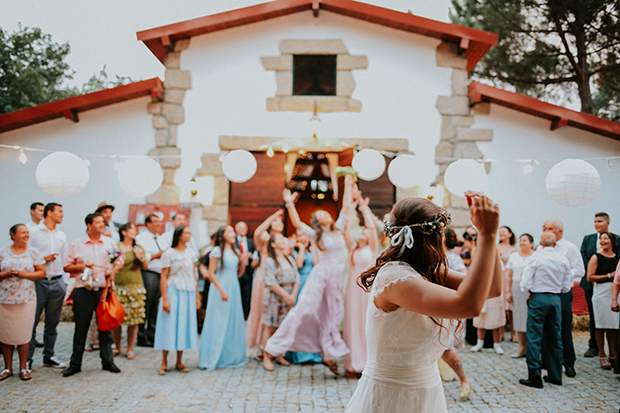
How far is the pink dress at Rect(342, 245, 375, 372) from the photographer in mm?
5727

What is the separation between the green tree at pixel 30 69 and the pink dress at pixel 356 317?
1580cm

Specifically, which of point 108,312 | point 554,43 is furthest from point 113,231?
point 554,43

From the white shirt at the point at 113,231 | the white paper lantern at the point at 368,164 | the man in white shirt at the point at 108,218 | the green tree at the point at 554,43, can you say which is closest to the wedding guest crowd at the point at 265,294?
the man in white shirt at the point at 108,218

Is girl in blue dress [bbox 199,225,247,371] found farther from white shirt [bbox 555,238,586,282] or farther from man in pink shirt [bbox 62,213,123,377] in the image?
white shirt [bbox 555,238,586,282]

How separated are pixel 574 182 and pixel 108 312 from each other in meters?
5.25

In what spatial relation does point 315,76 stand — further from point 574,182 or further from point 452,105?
point 574,182

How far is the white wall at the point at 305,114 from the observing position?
8719mm

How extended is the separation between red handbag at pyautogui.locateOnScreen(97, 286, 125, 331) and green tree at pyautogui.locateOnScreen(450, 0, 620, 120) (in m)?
12.6

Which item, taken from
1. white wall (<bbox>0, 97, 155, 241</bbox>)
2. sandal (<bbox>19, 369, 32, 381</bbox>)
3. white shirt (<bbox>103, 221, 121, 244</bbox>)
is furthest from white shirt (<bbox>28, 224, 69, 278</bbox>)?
white wall (<bbox>0, 97, 155, 241</bbox>)

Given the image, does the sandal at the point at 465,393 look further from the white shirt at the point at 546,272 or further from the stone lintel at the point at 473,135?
the stone lintel at the point at 473,135

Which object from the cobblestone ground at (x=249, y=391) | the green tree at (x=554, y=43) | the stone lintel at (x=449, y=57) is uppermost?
the green tree at (x=554, y=43)

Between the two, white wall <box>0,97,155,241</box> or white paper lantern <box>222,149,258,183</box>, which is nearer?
white paper lantern <box>222,149,258,183</box>

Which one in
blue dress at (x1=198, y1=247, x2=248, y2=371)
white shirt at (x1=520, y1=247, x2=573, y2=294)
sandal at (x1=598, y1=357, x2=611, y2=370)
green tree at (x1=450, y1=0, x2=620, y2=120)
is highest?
Result: green tree at (x1=450, y1=0, x2=620, y2=120)

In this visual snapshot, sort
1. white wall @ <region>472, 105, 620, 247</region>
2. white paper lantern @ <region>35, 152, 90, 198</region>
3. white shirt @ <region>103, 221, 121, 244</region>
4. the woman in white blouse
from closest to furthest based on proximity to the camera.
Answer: white paper lantern @ <region>35, 152, 90, 198</region>, the woman in white blouse, white shirt @ <region>103, 221, 121, 244</region>, white wall @ <region>472, 105, 620, 247</region>
